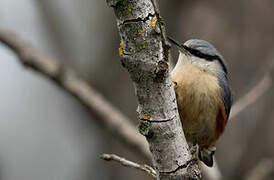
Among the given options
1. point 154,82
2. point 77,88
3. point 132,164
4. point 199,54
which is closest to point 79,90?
point 77,88

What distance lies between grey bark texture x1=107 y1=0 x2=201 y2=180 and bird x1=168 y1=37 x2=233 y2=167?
2.90 ft

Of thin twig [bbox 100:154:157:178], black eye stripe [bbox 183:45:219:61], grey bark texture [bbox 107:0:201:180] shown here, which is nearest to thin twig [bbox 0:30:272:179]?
black eye stripe [bbox 183:45:219:61]

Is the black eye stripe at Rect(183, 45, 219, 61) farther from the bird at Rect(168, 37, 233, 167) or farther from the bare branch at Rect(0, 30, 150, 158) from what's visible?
the bare branch at Rect(0, 30, 150, 158)

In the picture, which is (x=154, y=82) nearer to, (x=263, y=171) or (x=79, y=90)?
(x=79, y=90)

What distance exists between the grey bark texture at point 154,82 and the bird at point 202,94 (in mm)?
885

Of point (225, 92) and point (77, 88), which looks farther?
point (77, 88)

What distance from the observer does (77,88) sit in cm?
416

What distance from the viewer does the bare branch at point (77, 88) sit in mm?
4086

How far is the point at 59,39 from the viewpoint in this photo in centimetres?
550

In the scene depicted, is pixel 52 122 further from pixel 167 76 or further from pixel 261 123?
pixel 167 76

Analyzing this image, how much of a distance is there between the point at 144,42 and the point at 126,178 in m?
3.86

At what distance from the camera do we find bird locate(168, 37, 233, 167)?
320cm

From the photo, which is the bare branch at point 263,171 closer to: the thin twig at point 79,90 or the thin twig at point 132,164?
the thin twig at point 79,90

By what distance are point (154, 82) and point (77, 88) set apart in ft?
7.22
